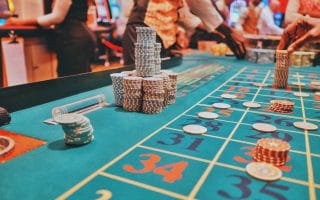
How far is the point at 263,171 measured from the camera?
1217mm

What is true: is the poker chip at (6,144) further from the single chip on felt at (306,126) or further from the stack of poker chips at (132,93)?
the single chip on felt at (306,126)

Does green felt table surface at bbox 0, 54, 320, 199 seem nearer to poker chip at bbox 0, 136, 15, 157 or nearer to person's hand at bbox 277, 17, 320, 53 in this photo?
poker chip at bbox 0, 136, 15, 157

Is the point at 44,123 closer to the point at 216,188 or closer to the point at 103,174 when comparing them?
the point at 103,174

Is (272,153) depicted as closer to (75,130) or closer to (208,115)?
(208,115)

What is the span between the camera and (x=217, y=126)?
179cm

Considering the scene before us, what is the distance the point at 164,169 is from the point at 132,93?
34.5 inches

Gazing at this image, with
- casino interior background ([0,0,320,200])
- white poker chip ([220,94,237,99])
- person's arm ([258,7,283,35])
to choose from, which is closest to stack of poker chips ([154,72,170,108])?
casino interior background ([0,0,320,200])

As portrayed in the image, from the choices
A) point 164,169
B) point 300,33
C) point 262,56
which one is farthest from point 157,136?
point 262,56

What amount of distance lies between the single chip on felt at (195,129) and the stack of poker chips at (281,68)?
145 centimetres

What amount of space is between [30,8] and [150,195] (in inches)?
216

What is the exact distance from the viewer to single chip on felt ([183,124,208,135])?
165 centimetres

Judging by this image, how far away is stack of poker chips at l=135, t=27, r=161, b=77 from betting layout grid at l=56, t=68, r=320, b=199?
1.33 ft

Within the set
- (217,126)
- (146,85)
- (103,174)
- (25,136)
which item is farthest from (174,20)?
(103,174)

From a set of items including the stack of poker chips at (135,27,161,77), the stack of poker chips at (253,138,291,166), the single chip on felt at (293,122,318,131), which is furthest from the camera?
the stack of poker chips at (135,27,161,77)
